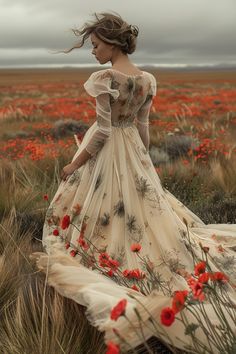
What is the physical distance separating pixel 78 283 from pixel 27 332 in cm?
51

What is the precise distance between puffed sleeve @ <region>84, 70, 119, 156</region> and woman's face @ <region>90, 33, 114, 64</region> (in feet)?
0.43

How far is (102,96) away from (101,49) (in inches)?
14.4

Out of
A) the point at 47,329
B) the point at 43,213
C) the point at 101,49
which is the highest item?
the point at 101,49

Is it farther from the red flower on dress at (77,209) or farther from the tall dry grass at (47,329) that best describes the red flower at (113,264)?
the red flower on dress at (77,209)

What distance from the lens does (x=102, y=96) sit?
358 cm

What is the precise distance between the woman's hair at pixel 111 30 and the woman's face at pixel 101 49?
3 cm

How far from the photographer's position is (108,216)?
3838 millimetres

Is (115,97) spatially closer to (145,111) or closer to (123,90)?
(123,90)

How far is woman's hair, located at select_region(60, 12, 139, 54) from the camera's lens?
3570 millimetres

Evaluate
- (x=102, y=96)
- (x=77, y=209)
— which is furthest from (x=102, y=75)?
(x=77, y=209)

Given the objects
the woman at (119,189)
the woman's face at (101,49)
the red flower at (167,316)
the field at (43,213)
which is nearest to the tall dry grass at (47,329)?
the field at (43,213)

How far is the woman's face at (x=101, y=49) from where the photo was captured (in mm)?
3645

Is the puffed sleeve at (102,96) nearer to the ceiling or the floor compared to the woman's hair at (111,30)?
nearer to the floor

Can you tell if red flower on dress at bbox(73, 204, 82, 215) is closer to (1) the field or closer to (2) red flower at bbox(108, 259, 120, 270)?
(1) the field
